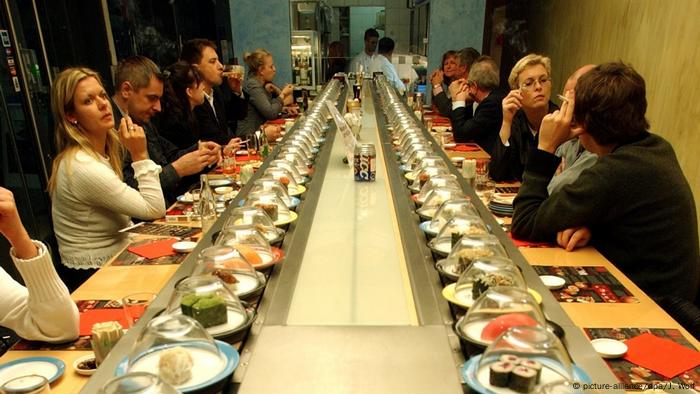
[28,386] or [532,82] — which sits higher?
[532,82]

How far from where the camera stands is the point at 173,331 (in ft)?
3.95

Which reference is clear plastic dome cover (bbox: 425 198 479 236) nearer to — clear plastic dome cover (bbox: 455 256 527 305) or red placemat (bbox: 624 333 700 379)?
clear plastic dome cover (bbox: 455 256 527 305)

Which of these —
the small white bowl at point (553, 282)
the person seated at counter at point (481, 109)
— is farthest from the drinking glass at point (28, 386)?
the person seated at counter at point (481, 109)

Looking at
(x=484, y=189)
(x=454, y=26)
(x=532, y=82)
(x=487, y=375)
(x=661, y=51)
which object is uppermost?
(x=454, y=26)

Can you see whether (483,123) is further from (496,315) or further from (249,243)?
(496,315)

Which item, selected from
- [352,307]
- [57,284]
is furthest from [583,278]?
[57,284]

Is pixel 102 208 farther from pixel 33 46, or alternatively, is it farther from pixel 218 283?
pixel 33 46

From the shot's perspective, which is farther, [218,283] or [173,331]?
[218,283]

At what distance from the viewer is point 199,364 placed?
116 cm

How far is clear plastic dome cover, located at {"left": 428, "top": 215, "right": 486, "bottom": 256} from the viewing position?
182 centimetres

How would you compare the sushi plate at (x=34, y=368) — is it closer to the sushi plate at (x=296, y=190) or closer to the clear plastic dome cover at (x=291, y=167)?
the sushi plate at (x=296, y=190)

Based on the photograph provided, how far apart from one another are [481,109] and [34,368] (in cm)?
427

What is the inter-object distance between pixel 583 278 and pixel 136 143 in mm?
2392

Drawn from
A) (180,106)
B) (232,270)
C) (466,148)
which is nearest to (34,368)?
(232,270)
